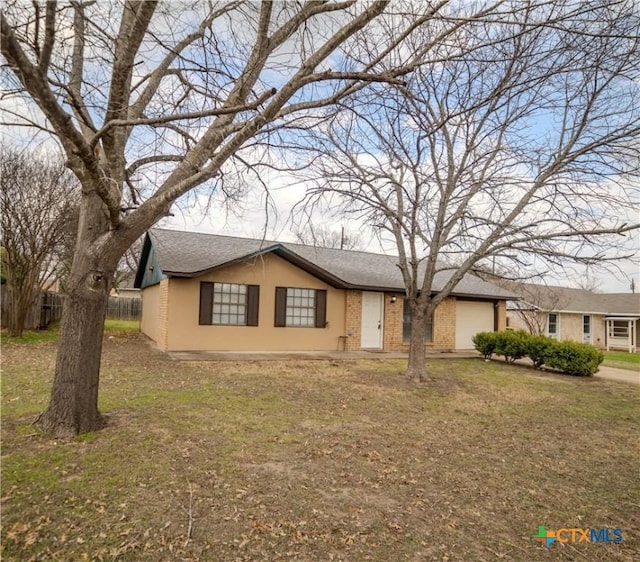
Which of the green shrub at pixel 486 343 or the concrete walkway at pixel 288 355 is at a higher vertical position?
the green shrub at pixel 486 343

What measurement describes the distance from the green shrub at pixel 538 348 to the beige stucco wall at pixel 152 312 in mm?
11992

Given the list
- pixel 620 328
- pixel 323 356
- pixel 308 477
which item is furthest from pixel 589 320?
pixel 308 477

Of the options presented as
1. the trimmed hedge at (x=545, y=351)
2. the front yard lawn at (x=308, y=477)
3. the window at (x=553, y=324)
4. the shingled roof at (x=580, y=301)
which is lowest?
the front yard lawn at (x=308, y=477)

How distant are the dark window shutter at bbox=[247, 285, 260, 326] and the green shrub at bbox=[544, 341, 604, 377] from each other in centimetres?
903

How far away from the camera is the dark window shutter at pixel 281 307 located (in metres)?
13.1

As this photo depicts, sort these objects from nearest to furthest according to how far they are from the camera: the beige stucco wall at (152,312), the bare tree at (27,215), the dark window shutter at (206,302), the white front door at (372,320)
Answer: the dark window shutter at (206,302) < the bare tree at (27,215) < the beige stucco wall at (152,312) < the white front door at (372,320)

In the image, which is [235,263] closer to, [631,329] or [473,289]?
[473,289]

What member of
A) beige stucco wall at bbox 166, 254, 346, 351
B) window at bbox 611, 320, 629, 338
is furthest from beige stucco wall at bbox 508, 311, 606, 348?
beige stucco wall at bbox 166, 254, 346, 351

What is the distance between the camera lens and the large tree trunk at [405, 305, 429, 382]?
9367mm

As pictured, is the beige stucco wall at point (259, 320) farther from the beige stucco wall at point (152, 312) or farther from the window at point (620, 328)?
the window at point (620, 328)

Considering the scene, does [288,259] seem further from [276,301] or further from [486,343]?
[486,343]

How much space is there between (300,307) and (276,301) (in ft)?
3.08

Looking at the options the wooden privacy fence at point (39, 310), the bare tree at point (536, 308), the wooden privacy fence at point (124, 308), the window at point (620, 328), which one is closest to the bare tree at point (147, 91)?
the wooden privacy fence at point (39, 310)

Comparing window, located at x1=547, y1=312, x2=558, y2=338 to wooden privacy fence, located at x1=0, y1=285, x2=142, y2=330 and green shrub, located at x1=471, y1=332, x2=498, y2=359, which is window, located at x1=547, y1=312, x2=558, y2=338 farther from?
wooden privacy fence, located at x1=0, y1=285, x2=142, y2=330
